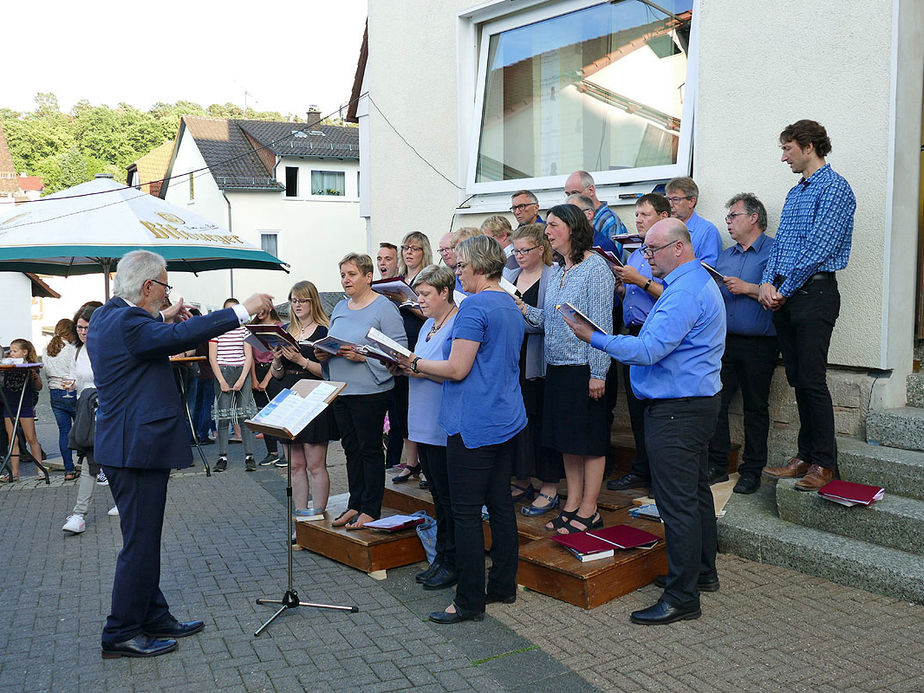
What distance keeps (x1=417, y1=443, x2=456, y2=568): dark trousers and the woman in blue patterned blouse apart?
683 millimetres

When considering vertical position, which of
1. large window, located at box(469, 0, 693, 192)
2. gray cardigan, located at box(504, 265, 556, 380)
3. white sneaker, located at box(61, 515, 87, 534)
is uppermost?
large window, located at box(469, 0, 693, 192)

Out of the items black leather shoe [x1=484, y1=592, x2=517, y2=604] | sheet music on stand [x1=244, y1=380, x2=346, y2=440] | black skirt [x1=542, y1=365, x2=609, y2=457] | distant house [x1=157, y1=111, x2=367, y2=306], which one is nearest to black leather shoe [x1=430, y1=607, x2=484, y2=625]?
black leather shoe [x1=484, y1=592, x2=517, y2=604]

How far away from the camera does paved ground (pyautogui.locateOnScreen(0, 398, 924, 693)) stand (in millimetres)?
3857

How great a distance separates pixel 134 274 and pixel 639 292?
3295 mm

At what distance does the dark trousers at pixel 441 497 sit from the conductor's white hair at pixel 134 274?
1.87 metres

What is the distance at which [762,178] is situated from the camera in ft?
20.2

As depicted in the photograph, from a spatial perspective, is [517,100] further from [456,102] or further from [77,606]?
[77,606]

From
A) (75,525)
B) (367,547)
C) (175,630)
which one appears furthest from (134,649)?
(75,525)

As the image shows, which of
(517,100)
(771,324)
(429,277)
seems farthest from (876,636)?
(517,100)

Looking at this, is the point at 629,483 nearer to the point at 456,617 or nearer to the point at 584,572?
the point at 584,572

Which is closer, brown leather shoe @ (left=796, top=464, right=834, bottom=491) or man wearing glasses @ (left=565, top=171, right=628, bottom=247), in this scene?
brown leather shoe @ (left=796, top=464, right=834, bottom=491)

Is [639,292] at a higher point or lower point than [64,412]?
higher

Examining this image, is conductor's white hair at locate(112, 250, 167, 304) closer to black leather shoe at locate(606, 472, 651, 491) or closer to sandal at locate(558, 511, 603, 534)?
sandal at locate(558, 511, 603, 534)

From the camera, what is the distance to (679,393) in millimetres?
4312
